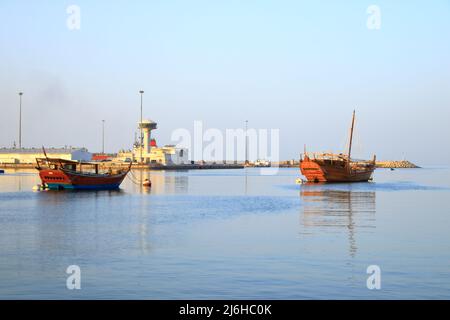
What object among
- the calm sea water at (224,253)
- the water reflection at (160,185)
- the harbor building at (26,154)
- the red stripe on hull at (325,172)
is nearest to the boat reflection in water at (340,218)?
the calm sea water at (224,253)

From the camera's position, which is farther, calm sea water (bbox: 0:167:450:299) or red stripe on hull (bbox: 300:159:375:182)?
red stripe on hull (bbox: 300:159:375:182)

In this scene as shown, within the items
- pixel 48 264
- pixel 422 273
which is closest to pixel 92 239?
pixel 48 264

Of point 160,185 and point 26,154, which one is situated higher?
point 26,154

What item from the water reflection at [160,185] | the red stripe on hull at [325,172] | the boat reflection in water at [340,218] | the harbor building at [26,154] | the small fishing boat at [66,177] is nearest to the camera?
the boat reflection in water at [340,218]

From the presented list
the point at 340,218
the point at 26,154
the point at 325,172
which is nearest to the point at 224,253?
the point at 340,218

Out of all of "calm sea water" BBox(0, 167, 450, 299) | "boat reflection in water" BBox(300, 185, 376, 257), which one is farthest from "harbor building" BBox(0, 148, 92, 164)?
"calm sea water" BBox(0, 167, 450, 299)

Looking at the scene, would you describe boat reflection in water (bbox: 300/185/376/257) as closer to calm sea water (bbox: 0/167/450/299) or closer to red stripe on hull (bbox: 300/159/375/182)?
calm sea water (bbox: 0/167/450/299)

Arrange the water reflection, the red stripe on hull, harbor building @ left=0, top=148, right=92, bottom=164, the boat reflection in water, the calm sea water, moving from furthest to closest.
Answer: harbor building @ left=0, top=148, right=92, bottom=164
the red stripe on hull
the water reflection
the boat reflection in water
the calm sea water

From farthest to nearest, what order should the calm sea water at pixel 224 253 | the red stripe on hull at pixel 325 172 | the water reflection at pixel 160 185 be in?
1. the red stripe on hull at pixel 325 172
2. the water reflection at pixel 160 185
3. the calm sea water at pixel 224 253

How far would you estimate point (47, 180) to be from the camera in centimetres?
7025

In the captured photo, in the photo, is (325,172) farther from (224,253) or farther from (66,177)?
(224,253)

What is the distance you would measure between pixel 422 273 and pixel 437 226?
1565 centimetres

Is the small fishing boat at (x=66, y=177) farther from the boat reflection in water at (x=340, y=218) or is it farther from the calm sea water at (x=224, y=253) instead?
the boat reflection in water at (x=340, y=218)
